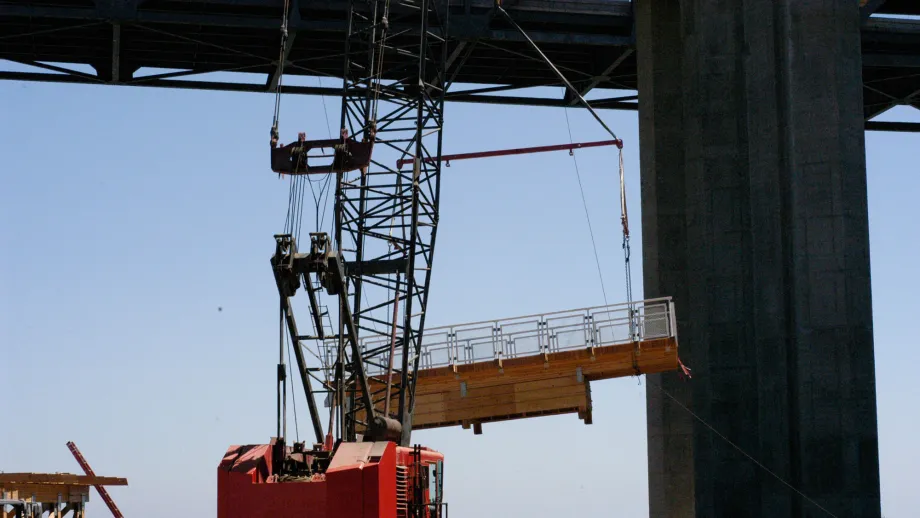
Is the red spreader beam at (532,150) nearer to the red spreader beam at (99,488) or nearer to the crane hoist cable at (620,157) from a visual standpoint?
the crane hoist cable at (620,157)

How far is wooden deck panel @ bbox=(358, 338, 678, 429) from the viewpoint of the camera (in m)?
53.8

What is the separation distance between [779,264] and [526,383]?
1153cm

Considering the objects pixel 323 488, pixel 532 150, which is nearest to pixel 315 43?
pixel 532 150

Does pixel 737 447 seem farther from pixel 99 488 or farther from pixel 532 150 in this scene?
pixel 99 488

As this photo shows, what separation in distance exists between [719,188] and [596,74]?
17686 mm

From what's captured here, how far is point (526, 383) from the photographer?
181 ft

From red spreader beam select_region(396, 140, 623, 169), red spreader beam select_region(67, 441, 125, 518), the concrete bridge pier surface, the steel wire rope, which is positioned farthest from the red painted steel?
red spreader beam select_region(67, 441, 125, 518)

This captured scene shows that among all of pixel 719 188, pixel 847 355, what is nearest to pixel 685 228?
pixel 719 188

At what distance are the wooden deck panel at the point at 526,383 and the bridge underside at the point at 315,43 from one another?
14326 mm

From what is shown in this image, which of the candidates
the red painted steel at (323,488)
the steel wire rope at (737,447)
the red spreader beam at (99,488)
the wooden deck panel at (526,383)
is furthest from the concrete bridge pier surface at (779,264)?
the red spreader beam at (99,488)

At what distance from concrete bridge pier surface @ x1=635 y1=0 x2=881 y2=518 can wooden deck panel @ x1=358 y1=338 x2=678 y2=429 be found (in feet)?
11.0

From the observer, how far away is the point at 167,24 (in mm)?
62500

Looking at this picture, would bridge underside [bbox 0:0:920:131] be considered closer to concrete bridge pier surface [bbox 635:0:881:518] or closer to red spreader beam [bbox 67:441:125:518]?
concrete bridge pier surface [bbox 635:0:881:518]

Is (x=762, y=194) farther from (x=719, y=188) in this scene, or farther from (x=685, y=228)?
(x=685, y=228)
